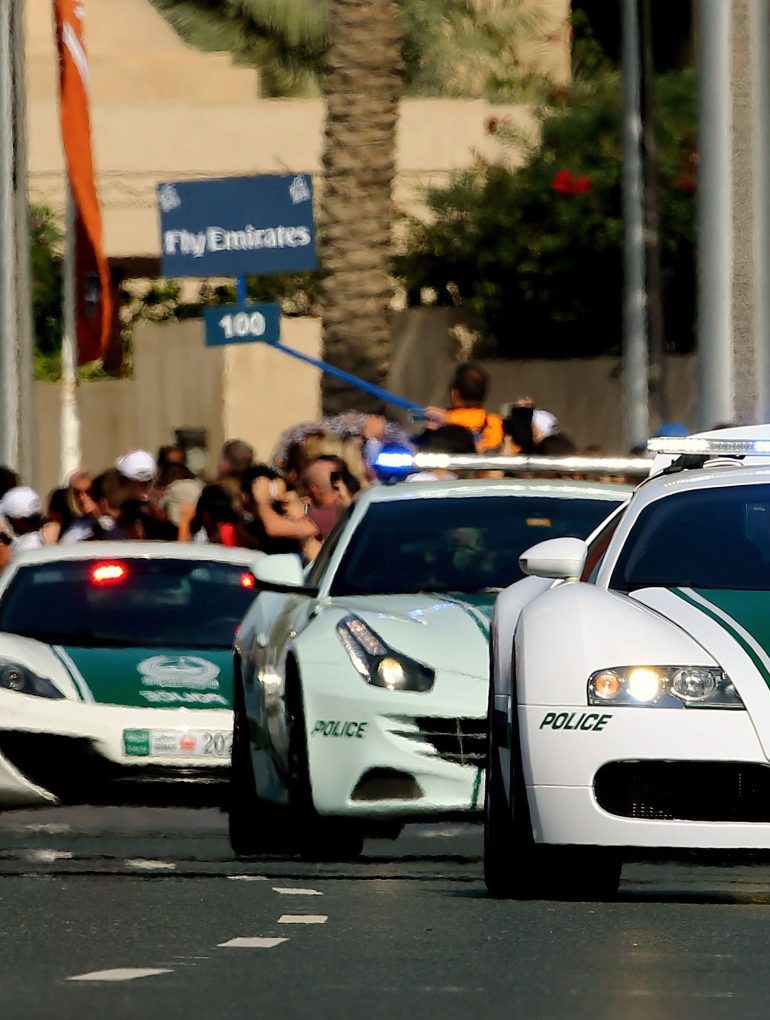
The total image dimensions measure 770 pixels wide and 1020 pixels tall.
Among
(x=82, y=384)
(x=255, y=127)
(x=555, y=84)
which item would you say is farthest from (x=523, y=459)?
(x=555, y=84)

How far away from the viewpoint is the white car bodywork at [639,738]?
9141mm

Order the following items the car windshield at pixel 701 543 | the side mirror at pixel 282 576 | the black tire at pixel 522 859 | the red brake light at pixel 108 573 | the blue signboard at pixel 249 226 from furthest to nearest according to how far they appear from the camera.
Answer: the blue signboard at pixel 249 226 → the red brake light at pixel 108 573 → the side mirror at pixel 282 576 → the car windshield at pixel 701 543 → the black tire at pixel 522 859

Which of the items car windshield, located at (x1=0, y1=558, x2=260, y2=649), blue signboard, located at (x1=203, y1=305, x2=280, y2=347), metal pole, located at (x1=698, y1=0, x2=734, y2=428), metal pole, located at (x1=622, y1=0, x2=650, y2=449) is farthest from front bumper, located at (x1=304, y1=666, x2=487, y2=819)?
metal pole, located at (x1=622, y1=0, x2=650, y2=449)

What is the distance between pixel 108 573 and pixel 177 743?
56.5 inches

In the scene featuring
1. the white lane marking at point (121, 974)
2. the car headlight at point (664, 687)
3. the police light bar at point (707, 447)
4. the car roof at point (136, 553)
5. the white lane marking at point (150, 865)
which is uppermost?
the police light bar at point (707, 447)

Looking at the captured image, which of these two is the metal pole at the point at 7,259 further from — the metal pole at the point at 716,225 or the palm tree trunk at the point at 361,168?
the metal pole at the point at 716,225

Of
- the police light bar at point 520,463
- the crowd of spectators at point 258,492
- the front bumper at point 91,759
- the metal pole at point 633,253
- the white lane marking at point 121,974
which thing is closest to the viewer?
the white lane marking at point 121,974

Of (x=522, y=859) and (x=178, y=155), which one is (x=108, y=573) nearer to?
(x=522, y=859)

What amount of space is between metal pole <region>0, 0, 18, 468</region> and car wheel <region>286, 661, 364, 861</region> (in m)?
15.2

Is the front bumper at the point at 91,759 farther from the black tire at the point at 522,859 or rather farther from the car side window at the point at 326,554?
the black tire at the point at 522,859

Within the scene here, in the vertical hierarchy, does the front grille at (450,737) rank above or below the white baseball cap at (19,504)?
below

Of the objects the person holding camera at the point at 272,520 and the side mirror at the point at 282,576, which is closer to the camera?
the side mirror at the point at 282,576

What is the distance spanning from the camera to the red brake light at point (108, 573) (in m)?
15.0

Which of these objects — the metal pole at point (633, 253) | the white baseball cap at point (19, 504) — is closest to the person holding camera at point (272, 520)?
the white baseball cap at point (19, 504)
